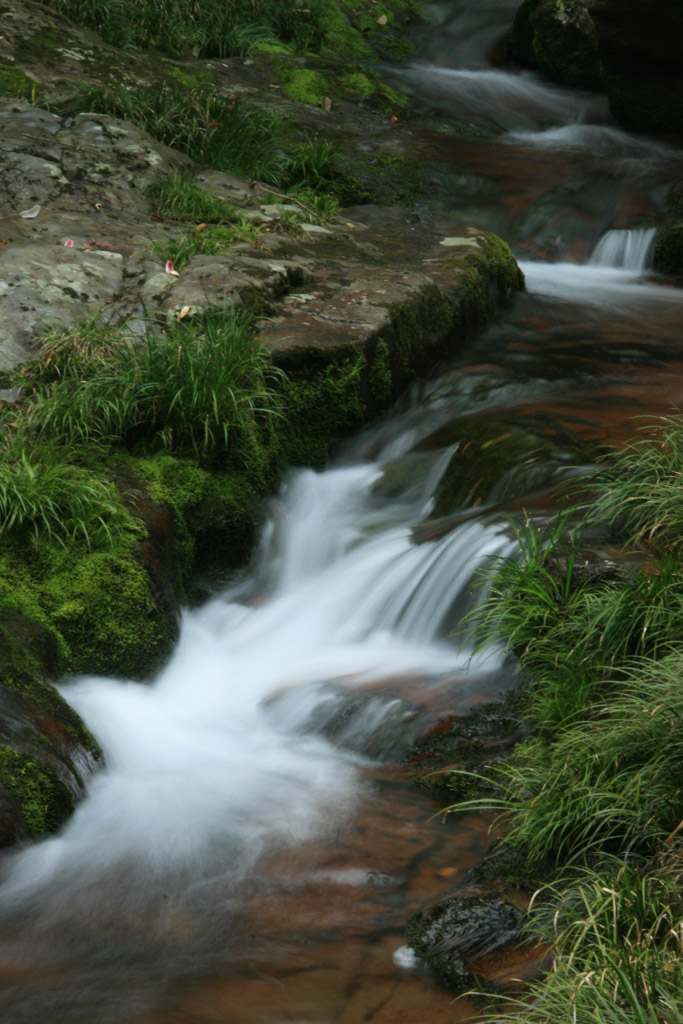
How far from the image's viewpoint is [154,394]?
5.14 metres

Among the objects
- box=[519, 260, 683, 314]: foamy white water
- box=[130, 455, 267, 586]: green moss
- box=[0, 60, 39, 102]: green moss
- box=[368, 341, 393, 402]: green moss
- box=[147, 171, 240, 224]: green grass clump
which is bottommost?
box=[130, 455, 267, 586]: green moss

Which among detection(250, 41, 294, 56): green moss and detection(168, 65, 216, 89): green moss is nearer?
detection(168, 65, 216, 89): green moss

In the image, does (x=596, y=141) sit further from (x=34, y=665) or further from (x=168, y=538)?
(x=34, y=665)

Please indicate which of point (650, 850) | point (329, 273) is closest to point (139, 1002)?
point (650, 850)

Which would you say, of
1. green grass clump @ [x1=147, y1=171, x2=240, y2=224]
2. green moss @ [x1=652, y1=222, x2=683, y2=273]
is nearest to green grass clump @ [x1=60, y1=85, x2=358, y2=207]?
green grass clump @ [x1=147, y1=171, x2=240, y2=224]

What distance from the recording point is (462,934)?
265 cm

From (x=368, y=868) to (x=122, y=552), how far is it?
2001 millimetres

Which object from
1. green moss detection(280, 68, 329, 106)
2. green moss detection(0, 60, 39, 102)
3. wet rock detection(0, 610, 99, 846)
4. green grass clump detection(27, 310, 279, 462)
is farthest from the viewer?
green moss detection(280, 68, 329, 106)

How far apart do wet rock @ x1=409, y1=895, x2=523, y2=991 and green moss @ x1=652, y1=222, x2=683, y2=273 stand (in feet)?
25.9

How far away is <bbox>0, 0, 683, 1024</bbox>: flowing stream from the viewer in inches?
104

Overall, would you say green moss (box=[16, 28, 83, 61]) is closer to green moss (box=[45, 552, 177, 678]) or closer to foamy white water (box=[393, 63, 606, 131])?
foamy white water (box=[393, 63, 606, 131])

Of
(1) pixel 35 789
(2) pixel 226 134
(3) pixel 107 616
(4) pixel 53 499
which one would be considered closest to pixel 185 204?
(2) pixel 226 134

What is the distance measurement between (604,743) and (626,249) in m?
7.64

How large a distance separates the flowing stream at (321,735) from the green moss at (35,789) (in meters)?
0.09
